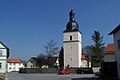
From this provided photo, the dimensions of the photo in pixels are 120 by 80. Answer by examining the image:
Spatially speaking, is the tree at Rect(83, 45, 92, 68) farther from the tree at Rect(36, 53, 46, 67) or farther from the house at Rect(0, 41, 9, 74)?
the house at Rect(0, 41, 9, 74)

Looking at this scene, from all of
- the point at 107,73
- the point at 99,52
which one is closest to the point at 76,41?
the point at 99,52

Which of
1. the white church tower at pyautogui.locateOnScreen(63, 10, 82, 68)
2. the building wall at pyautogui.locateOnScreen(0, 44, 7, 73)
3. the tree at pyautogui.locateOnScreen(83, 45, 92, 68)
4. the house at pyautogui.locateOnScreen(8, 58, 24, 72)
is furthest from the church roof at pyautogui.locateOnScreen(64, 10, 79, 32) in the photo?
the house at pyautogui.locateOnScreen(8, 58, 24, 72)

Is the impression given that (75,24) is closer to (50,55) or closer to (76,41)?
(76,41)

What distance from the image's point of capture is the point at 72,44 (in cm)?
8269

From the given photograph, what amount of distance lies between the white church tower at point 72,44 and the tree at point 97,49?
4.82 metres

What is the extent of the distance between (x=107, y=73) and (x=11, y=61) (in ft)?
359

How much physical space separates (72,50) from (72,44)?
2361mm

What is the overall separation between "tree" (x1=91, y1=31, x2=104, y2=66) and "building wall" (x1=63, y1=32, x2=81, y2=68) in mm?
4819

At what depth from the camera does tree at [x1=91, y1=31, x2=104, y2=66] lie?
261ft

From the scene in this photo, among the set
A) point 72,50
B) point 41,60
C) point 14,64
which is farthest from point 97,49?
point 14,64

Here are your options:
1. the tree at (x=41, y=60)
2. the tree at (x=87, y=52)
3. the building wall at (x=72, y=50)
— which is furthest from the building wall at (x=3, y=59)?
the tree at (x=41, y=60)

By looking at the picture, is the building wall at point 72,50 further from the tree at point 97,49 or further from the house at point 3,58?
the house at point 3,58

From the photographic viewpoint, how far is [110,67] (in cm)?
2984

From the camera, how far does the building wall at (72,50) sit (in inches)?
3145
